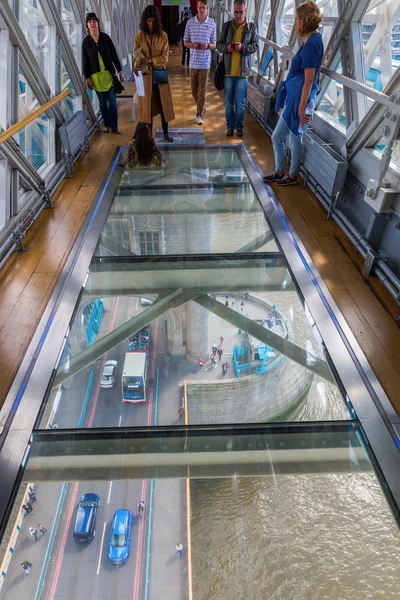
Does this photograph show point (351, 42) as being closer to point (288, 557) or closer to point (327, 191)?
point (327, 191)

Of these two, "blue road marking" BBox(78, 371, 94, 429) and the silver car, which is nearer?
"blue road marking" BBox(78, 371, 94, 429)

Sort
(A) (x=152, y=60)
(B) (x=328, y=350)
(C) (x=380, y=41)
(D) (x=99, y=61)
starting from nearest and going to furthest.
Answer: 1. (B) (x=328, y=350)
2. (C) (x=380, y=41)
3. (A) (x=152, y=60)
4. (D) (x=99, y=61)

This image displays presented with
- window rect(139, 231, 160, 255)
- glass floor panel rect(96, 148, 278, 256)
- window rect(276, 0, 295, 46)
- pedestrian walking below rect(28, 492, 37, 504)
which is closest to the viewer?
pedestrian walking below rect(28, 492, 37, 504)

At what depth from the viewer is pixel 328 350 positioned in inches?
98.8

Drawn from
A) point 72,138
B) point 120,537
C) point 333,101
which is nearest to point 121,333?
point 120,537

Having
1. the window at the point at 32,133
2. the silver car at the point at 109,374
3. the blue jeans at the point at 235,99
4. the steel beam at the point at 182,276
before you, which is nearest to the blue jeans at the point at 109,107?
the window at the point at 32,133

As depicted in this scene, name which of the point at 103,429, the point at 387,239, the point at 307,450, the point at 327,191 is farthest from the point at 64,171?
the point at 307,450

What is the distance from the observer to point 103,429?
1931 mm

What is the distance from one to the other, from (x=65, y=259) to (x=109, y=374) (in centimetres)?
168

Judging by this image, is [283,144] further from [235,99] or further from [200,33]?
[200,33]

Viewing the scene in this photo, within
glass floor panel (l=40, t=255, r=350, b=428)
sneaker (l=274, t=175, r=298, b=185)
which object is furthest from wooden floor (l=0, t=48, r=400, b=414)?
glass floor panel (l=40, t=255, r=350, b=428)

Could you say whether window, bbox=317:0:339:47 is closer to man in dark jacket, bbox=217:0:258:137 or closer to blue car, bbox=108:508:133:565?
man in dark jacket, bbox=217:0:258:137

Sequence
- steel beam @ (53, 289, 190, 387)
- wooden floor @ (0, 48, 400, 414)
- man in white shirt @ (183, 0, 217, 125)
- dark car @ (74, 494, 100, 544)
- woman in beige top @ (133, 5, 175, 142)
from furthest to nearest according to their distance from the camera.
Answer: man in white shirt @ (183, 0, 217, 125), woman in beige top @ (133, 5, 175, 142), wooden floor @ (0, 48, 400, 414), steel beam @ (53, 289, 190, 387), dark car @ (74, 494, 100, 544)

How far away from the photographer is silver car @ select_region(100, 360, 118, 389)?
218 centimetres
